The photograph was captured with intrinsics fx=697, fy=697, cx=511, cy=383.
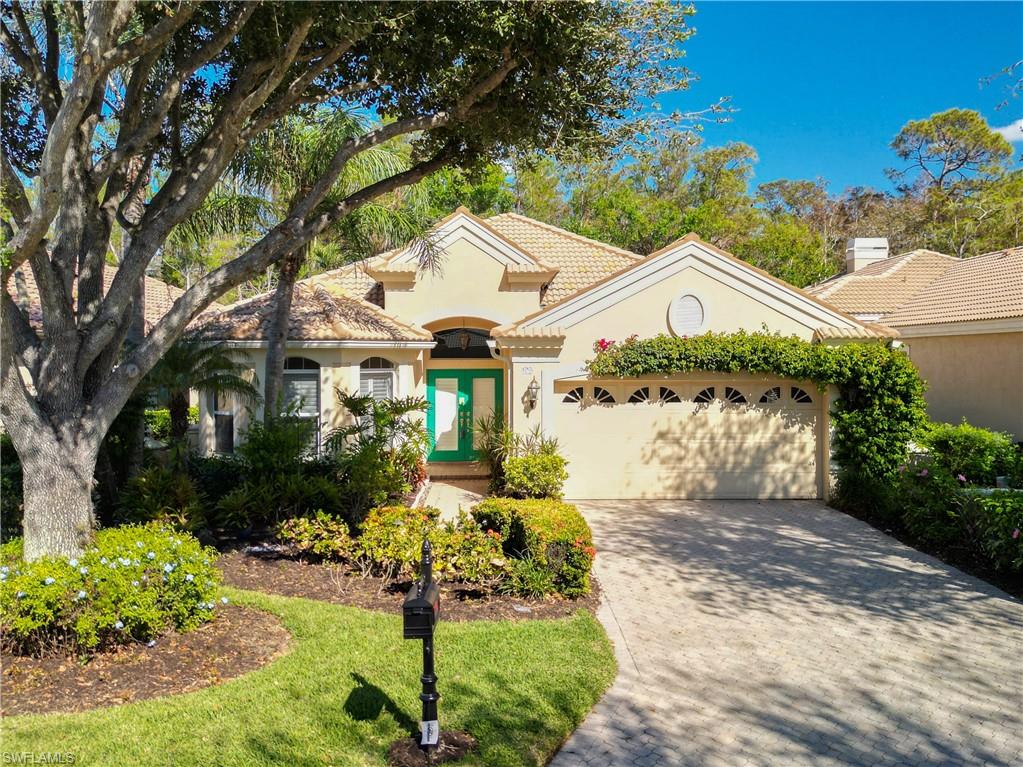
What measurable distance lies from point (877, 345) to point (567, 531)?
27.4ft

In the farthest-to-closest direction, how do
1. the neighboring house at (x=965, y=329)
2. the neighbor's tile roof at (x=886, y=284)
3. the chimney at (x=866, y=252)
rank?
the chimney at (x=866, y=252) → the neighbor's tile roof at (x=886, y=284) → the neighboring house at (x=965, y=329)

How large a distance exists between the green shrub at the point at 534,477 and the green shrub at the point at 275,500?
11.7 feet

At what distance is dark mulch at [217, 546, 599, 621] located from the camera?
7367 millimetres

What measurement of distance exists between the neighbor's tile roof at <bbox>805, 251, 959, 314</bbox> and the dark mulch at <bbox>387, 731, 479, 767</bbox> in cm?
1781

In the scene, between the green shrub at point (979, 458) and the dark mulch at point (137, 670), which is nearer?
the dark mulch at point (137, 670)

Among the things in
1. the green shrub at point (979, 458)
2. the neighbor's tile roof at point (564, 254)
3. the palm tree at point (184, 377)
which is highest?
the neighbor's tile roof at point (564, 254)

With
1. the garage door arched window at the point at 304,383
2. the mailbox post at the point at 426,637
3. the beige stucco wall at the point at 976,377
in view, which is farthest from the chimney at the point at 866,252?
the mailbox post at the point at 426,637

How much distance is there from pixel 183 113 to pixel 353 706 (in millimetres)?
7653

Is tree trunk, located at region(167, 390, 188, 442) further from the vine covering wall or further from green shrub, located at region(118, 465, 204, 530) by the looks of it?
the vine covering wall

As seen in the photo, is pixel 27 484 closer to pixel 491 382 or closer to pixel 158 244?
pixel 158 244

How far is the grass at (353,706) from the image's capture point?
4555mm

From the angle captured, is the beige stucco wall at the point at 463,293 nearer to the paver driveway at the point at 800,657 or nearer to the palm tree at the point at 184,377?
the palm tree at the point at 184,377

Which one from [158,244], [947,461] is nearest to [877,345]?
[947,461]

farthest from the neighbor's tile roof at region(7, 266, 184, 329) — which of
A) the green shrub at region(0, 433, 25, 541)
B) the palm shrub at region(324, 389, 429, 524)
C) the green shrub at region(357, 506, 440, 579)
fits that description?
the green shrub at region(357, 506, 440, 579)
